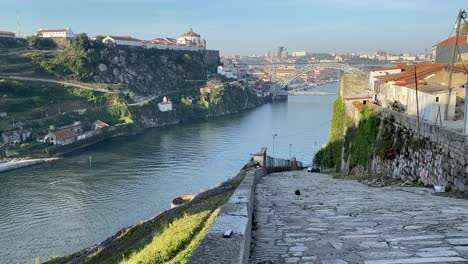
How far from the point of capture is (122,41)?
289ft

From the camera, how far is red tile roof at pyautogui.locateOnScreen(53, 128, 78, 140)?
48.7m

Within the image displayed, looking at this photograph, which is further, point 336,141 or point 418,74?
point 336,141

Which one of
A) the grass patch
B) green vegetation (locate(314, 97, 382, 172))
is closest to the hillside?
green vegetation (locate(314, 97, 382, 172))

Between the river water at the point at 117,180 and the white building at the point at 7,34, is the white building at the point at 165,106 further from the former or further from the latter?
the white building at the point at 7,34

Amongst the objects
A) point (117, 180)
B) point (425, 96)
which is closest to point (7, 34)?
point (117, 180)

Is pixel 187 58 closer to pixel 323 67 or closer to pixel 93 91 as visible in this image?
pixel 93 91

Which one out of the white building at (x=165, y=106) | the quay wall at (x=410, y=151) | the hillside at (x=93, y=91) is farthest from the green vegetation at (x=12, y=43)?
the quay wall at (x=410, y=151)

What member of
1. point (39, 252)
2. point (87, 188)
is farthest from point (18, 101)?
point (39, 252)

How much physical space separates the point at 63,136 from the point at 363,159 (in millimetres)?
42442

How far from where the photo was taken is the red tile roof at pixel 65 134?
160 feet

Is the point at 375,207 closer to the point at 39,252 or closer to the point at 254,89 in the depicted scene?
the point at 39,252

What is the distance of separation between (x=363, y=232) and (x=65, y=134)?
166 feet

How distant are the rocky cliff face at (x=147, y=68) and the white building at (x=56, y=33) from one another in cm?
885

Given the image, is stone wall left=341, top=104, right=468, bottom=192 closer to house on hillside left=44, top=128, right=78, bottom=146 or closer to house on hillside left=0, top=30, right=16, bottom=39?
house on hillside left=44, top=128, right=78, bottom=146
